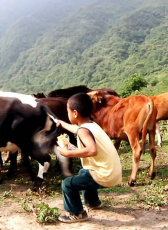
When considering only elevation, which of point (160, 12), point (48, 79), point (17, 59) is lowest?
point (48, 79)

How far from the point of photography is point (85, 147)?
13.1 ft

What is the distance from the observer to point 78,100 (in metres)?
4.19

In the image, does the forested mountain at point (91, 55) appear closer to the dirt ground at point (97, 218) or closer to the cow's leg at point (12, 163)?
the cow's leg at point (12, 163)

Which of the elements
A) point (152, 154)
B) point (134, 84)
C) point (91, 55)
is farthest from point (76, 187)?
point (91, 55)

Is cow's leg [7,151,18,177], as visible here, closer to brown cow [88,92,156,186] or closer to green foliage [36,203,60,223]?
brown cow [88,92,156,186]

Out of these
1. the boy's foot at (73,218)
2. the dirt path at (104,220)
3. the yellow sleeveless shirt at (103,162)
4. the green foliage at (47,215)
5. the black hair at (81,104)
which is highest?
the black hair at (81,104)

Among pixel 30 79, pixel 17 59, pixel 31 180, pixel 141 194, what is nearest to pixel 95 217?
pixel 141 194

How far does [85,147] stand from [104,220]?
4.33 ft

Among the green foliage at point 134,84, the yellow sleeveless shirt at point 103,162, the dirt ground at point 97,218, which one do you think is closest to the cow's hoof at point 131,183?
the dirt ground at point 97,218

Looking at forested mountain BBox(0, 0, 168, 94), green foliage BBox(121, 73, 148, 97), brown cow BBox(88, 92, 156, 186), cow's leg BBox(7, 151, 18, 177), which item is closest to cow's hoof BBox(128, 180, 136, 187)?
brown cow BBox(88, 92, 156, 186)

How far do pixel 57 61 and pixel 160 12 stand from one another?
226 ft

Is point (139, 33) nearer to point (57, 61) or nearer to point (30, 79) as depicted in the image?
point (57, 61)

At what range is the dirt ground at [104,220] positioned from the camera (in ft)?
14.5

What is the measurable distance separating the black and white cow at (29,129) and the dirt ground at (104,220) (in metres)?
1.03
